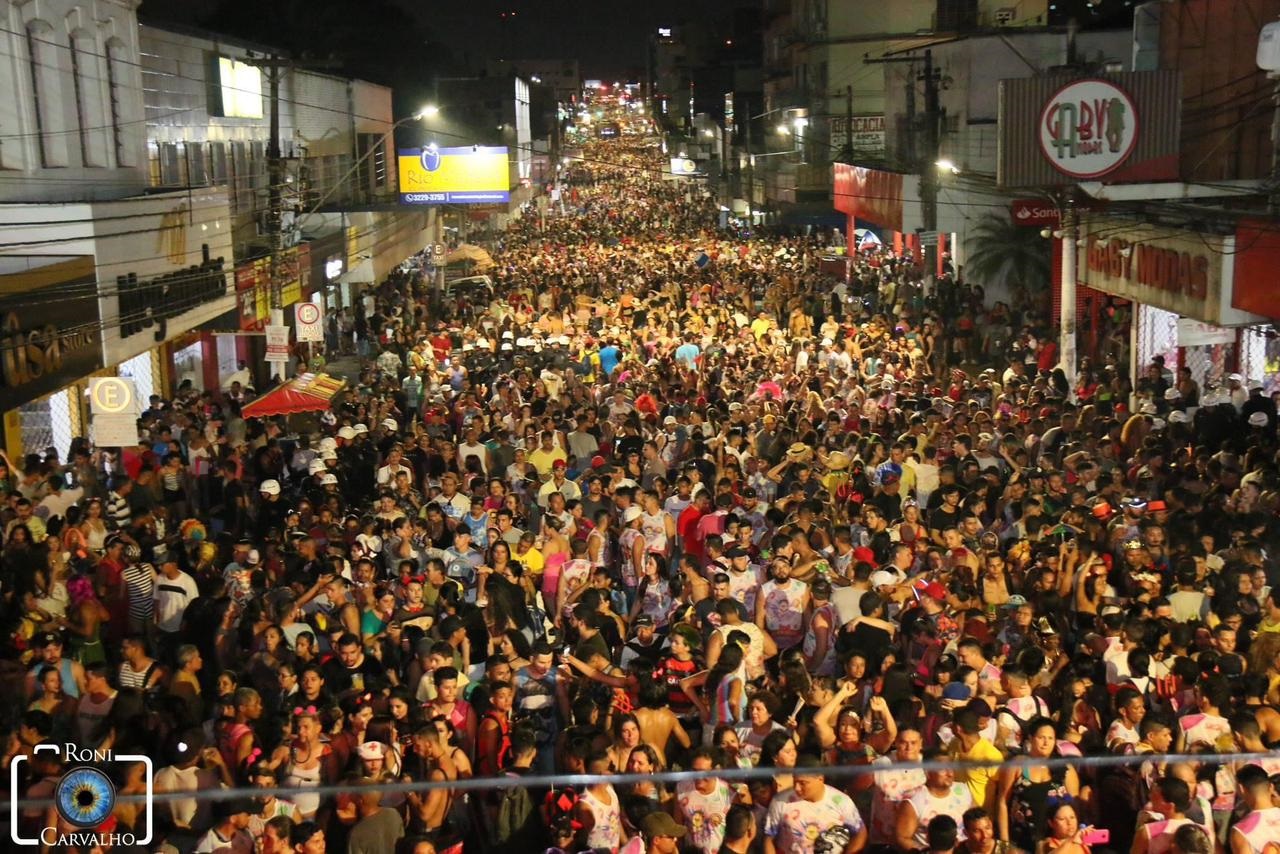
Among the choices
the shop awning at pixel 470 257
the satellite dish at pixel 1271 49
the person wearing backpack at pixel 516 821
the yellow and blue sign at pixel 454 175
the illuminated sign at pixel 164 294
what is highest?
the satellite dish at pixel 1271 49

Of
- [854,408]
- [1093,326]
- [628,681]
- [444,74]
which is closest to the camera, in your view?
[628,681]

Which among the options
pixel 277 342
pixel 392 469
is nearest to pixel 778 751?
pixel 392 469

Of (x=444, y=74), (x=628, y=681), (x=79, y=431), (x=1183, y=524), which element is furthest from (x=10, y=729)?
(x=444, y=74)

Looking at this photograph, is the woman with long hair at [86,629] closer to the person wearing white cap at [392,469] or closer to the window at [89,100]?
the person wearing white cap at [392,469]

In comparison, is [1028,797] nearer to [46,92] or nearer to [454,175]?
[46,92]

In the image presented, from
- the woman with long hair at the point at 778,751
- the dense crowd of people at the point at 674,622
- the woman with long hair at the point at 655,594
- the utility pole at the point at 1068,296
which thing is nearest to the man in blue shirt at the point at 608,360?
the dense crowd of people at the point at 674,622

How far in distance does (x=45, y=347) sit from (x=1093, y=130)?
41.1 ft

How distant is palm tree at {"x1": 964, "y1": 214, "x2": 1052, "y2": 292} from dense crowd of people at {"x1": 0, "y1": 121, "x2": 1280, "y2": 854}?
12.3m

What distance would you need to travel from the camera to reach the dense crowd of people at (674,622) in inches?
277

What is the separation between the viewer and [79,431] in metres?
19.6

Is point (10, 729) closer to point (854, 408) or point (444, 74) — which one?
point (854, 408)

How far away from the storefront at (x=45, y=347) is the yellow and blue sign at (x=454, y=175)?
20.8 m

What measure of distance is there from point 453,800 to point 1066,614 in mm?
4561

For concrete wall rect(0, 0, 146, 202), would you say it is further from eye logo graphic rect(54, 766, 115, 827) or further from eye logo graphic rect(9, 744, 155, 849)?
eye logo graphic rect(54, 766, 115, 827)
